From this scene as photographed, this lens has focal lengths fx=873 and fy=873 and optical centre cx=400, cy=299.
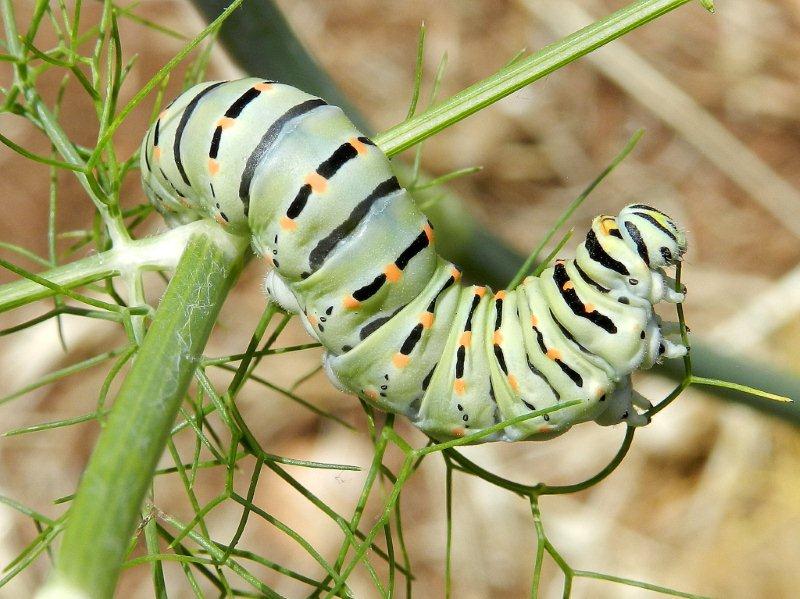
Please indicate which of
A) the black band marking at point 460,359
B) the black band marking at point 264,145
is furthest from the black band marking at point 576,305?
the black band marking at point 264,145

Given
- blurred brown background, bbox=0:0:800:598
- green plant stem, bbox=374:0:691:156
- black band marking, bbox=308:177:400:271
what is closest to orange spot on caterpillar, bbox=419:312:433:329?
black band marking, bbox=308:177:400:271

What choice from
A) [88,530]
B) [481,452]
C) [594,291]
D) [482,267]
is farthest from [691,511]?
[88,530]

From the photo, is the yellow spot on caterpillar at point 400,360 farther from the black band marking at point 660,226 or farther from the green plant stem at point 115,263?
the black band marking at point 660,226

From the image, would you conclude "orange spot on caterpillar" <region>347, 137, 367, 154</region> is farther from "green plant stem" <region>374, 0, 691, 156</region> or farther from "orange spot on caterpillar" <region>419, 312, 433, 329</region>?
"orange spot on caterpillar" <region>419, 312, 433, 329</region>

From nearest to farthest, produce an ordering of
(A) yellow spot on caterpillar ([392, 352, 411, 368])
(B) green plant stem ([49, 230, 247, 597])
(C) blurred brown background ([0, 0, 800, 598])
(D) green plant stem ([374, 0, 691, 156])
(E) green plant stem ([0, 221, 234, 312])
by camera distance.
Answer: (B) green plant stem ([49, 230, 247, 597])
(D) green plant stem ([374, 0, 691, 156])
(E) green plant stem ([0, 221, 234, 312])
(A) yellow spot on caterpillar ([392, 352, 411, 368])
(C) blurred brown background ([0, 0, 800, 598])

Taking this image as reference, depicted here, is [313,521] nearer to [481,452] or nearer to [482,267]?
[481,452]

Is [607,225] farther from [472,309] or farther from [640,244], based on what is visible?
[472,309]
